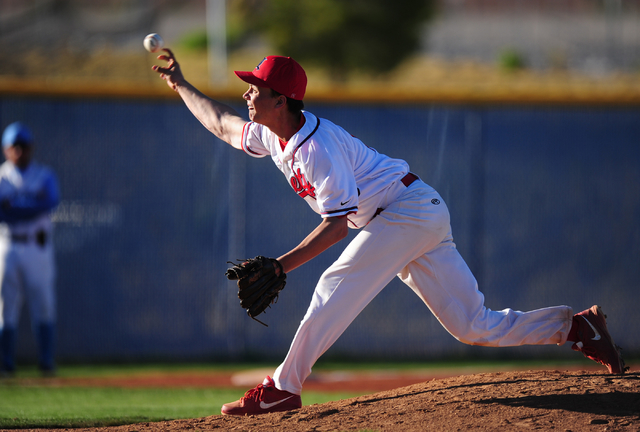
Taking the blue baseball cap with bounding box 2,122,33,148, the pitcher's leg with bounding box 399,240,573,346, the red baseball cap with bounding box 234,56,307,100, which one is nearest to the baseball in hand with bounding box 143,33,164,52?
the red baseball cap with bounding box 234,56,307,100

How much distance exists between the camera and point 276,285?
142 inches

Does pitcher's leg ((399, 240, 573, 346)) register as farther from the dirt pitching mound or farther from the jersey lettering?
the jersey lettering

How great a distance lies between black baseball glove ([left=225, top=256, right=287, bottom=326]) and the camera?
354cm

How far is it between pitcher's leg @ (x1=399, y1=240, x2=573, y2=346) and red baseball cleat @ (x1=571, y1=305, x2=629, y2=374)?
0.83 feet

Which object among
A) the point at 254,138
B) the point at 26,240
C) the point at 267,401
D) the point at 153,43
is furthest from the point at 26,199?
the point at 267,401

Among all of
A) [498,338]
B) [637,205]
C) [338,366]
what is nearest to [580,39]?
[637,205]

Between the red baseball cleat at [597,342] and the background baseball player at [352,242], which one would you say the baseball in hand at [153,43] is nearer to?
the background baseball player at [352,242]

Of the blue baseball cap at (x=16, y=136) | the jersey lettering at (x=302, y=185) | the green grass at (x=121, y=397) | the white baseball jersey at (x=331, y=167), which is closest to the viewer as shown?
the white baseball jersey at (x=331, y=167)

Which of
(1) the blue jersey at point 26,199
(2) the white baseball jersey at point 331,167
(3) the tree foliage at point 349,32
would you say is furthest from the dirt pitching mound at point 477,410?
(3) the tree foliage at point 349,32

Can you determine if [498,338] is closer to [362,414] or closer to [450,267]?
[450,267]

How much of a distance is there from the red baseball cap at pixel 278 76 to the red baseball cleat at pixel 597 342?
7.36 feet

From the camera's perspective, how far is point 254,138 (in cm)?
421

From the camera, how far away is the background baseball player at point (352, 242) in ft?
12.3

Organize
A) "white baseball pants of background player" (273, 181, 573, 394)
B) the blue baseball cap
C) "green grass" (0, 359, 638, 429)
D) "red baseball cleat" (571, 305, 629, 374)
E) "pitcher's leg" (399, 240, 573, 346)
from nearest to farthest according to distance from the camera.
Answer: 1. "white baseball pants of background player" (273, 181, 573, 394)
2. "pitcher's leg" (399, 240, 573, 346)
3. "red baseball cleat" (571, 305, 629, 374)
4. "green grass" (0, 359, 638, 429)
5. the blue baseball cap
